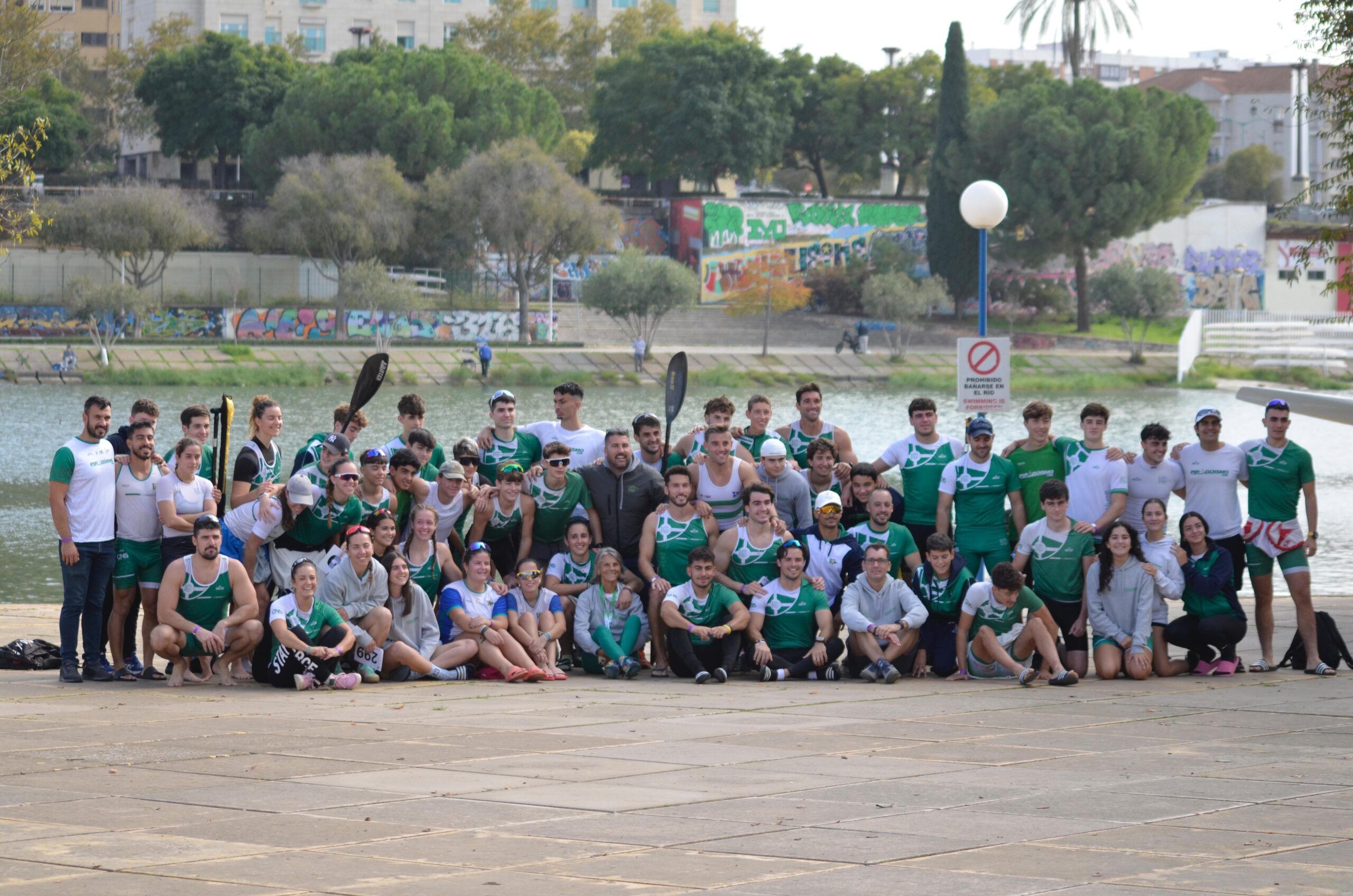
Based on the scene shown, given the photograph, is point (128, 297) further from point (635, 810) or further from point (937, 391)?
point (635, 810)

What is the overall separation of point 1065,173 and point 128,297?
40.9 meters

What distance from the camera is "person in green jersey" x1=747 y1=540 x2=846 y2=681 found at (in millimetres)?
11750

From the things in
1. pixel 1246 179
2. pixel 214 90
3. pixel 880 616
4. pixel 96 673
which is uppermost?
pixel 214 90

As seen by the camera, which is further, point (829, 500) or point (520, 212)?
point (520, 212)

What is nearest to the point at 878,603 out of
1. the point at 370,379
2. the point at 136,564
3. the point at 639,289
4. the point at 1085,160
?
the point at 370,379

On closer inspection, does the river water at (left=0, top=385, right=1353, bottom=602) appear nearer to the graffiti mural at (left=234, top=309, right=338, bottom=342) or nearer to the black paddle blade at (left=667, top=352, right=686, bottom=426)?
the black paddle blade at (left=667, top=352, right=686, bottom=426)

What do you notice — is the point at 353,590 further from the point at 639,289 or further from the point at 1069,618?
the point at 639,289

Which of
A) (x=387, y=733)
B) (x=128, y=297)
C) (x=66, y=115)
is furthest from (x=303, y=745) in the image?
(x=66, y=115)

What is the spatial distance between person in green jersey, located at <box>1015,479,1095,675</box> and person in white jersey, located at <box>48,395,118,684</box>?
632cm

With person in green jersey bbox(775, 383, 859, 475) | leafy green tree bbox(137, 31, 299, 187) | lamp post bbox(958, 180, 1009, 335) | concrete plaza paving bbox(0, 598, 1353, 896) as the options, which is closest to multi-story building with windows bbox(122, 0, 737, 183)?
leafy green tree bbox(137, 31, 299, 187)

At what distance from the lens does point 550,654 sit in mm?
11875

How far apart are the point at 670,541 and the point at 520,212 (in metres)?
58.2

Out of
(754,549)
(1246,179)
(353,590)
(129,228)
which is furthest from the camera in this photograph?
(1246,179)

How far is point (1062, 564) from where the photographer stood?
12.0m
